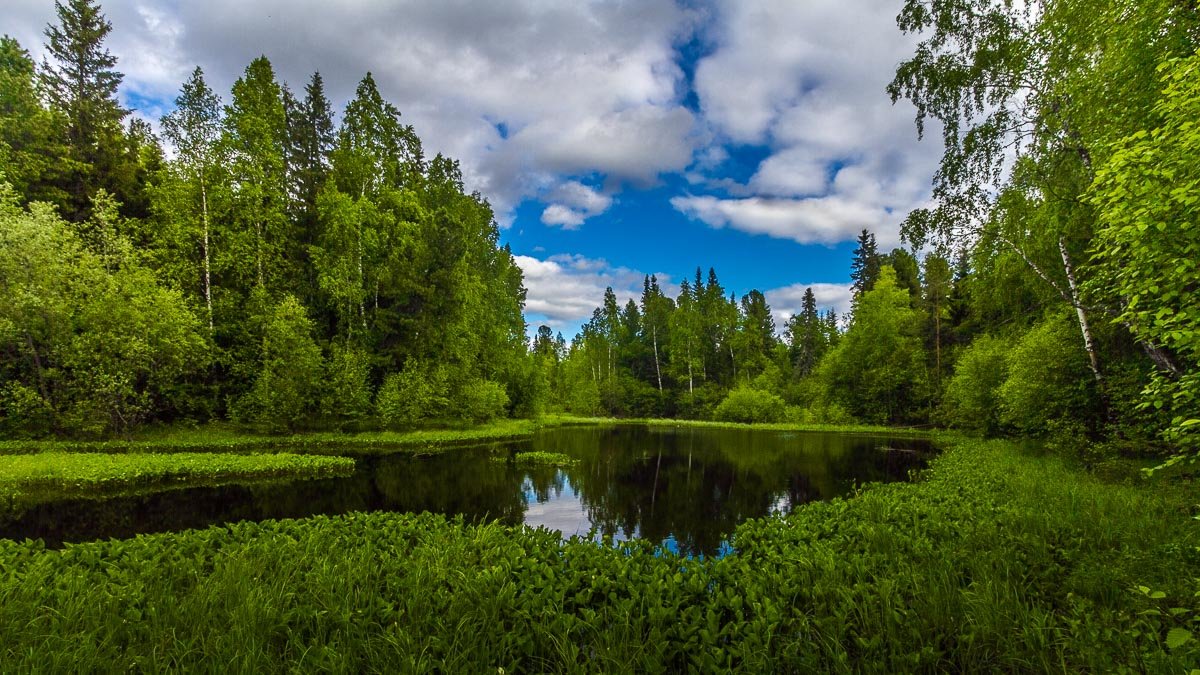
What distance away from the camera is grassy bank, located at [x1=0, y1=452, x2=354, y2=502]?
12977 mm

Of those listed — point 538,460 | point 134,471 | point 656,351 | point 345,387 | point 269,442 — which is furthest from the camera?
point 656,351

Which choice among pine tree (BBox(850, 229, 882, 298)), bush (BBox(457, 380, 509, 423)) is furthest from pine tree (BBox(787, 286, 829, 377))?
bush (BBox(457, 380, 509, 423))

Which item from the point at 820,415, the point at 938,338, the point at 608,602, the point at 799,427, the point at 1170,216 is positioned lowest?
the point at 799,427

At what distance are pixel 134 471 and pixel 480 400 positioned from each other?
820 inches

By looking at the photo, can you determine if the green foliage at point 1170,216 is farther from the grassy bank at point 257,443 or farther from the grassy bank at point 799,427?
the grassy bank at point 799,427

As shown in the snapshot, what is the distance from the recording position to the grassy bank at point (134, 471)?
13.0 meters

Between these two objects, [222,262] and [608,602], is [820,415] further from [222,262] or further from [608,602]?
[222,262]

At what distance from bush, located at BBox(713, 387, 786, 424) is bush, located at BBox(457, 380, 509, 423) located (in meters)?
31.7

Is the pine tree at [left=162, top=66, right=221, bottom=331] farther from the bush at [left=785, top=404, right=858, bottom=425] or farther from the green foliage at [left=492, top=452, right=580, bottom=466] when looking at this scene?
the bush at [left=785, top=404, right=858, bottom=425]

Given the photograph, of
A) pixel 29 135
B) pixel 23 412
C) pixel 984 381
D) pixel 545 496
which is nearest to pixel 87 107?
pixel 29 135

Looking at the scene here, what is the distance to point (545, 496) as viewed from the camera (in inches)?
614

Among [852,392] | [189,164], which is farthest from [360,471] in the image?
[852,392]

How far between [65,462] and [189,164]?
19.7 m

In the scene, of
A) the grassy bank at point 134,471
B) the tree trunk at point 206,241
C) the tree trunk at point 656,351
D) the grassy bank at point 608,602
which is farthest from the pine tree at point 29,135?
the tree trunk at point 656,351
